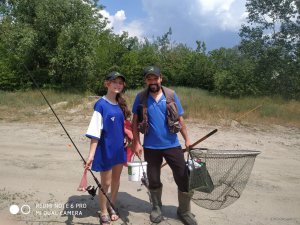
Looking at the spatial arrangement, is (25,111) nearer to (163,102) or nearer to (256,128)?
(256,128)

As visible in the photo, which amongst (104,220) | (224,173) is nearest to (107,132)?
(104,220)

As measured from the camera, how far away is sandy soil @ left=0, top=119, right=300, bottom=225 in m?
4.46

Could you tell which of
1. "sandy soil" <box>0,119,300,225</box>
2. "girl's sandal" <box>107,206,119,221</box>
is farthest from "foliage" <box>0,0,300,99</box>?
"girl's sandal" <box>107,206,119,221</box>

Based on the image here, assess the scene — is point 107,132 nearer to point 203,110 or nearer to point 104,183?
point 104,183

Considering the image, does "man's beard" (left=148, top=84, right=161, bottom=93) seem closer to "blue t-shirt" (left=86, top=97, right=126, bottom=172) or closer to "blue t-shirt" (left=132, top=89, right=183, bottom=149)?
"blue t-shirt" (left=132, top=89, right=183, bottom=149)

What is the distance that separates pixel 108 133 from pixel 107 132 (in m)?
0.02

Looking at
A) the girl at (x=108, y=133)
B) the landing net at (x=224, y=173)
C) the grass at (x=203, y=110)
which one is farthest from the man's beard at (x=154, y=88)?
the grass at (x=203, y=110)

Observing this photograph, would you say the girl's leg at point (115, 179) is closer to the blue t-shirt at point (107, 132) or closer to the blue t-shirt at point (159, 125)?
the blue t-shirt at point (107, 132)

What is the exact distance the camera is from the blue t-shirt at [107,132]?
149 inches

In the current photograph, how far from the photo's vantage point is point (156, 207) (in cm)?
434

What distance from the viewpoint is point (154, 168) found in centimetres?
414

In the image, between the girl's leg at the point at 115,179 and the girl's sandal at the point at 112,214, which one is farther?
the girl's sandal at the point at 112,214

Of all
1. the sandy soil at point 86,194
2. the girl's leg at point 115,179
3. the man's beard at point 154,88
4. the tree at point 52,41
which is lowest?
the sandy soil at point 86,194

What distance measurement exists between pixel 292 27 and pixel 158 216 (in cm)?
1710
